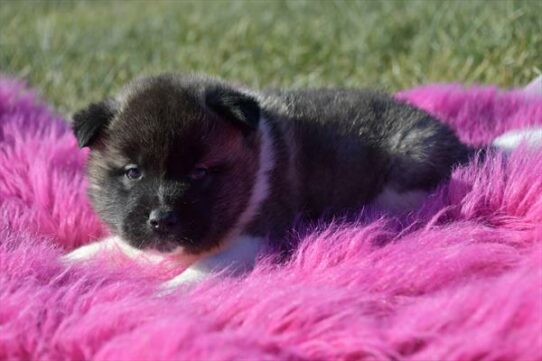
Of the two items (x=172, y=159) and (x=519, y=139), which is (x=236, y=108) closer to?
(x=172, y=159)

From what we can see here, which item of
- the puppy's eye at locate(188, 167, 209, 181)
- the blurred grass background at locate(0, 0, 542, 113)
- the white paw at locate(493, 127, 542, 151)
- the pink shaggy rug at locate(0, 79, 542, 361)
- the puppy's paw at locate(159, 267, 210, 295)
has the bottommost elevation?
the puppy's paw at locate(159, 267, 210, 295)

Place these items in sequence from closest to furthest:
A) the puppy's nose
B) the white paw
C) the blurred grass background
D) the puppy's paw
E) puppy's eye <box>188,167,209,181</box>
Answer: the puppy's paw, the puppy's nose, puppy's eye <box>188,167,209,181</box>, the white paw, the blurred grass background

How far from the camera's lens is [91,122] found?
91.2 inches

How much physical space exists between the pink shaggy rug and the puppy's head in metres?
0.17

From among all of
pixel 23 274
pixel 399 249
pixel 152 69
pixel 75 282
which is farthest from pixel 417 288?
pixel 152 69

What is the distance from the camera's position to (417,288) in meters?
1.81

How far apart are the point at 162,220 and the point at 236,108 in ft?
1.35

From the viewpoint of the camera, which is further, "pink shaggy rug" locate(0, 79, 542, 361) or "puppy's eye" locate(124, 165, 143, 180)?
"puppy's eye" locate(124, 165, 143, 180)

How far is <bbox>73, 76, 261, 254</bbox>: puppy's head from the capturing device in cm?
218

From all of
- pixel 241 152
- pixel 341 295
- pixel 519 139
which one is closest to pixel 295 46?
pixel 519 139

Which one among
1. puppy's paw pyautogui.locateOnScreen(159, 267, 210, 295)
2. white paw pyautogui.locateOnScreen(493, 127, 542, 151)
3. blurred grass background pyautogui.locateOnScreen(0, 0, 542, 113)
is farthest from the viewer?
blurred grass background pyautogui.locateOnScreen(0, 0, 542, 113)

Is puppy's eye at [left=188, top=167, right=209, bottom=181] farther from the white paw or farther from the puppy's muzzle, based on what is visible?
the white paw

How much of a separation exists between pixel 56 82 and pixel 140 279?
8.90 ft

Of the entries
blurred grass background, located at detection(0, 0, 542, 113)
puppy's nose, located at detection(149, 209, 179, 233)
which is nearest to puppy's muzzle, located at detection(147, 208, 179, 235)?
puppy's nose, located at detection(149, 209, 179, 233)
